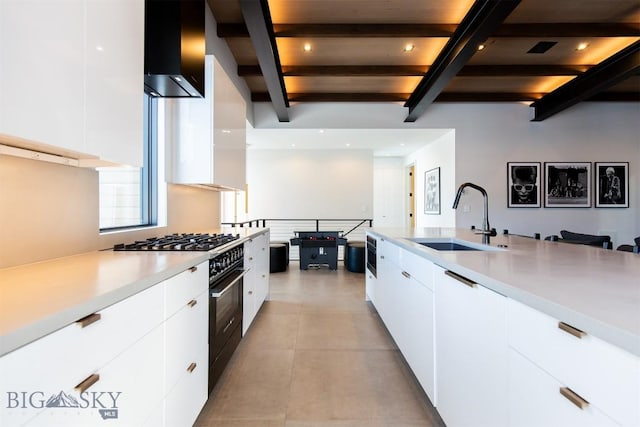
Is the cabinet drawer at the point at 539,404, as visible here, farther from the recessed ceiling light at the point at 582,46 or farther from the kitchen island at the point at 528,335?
the recessed ceiling light at the point at 582,46

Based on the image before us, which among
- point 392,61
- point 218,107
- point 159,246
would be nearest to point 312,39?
point 392,61

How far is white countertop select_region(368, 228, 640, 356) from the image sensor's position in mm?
643

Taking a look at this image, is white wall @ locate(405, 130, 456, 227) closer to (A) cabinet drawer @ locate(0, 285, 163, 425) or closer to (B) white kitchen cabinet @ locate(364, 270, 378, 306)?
(B) white kitchen cabinet @ locate(364, 270, 378, 306)

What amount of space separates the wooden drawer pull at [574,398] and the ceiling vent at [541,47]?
425 cm

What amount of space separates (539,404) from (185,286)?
1.36 m

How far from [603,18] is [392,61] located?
2.19m

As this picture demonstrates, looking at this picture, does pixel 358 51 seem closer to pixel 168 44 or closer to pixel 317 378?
pixel 168 44

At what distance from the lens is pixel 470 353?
120 centimetres

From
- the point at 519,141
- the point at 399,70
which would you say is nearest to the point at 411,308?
the point at 399,70

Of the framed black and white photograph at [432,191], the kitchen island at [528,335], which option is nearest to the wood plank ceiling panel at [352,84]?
the framed black and white photograph at [432,191]

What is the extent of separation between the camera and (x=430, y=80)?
154 inches

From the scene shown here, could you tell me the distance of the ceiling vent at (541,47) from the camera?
355 cm

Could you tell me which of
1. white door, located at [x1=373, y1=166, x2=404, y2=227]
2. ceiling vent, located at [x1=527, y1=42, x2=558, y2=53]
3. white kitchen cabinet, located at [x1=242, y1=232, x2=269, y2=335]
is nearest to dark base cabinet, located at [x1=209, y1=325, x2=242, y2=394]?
white kitchen cabinet, located at [x1=242, y1=232, x2=269, y2=335]

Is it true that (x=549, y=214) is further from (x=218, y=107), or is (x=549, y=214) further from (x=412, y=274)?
(x=218, y=107)
